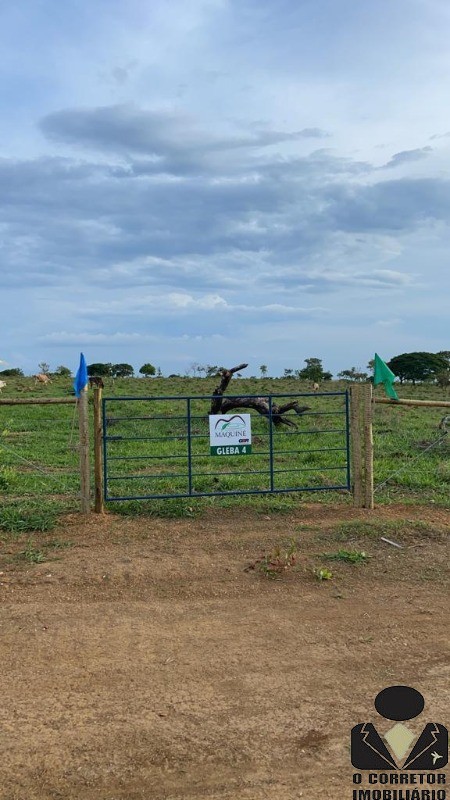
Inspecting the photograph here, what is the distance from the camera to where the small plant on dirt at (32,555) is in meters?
7.30

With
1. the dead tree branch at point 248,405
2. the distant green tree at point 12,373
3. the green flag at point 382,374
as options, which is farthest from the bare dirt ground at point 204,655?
the distant green tree at point 12,373

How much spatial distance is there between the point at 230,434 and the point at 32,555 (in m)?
3.23

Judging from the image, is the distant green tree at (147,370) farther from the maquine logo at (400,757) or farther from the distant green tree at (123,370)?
the maquine logo at (400,757)

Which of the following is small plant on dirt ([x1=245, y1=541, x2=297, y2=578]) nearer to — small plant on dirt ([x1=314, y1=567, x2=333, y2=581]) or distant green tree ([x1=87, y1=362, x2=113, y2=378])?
small plant on dirt ([x1=314, y1=567, x2=333, y2=581])

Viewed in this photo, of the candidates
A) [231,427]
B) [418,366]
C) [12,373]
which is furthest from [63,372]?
[231,427]

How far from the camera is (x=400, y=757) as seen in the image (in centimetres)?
A: 391

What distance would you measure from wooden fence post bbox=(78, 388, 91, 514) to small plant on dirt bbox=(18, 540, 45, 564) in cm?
133

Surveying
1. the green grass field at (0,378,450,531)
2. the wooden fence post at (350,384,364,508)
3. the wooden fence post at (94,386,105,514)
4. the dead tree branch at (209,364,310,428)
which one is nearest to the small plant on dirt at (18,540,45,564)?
the green grass field at (0,378,450,531)

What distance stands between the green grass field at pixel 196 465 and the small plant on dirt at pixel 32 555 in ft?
2.68

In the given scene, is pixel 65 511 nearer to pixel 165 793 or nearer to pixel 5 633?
pixel 5 633

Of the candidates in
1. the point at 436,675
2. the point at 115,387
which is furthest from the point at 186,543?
the point at 115,387

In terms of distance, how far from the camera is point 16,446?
1556cm

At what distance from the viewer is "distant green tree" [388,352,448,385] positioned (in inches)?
1747

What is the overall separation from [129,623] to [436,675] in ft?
8.23
